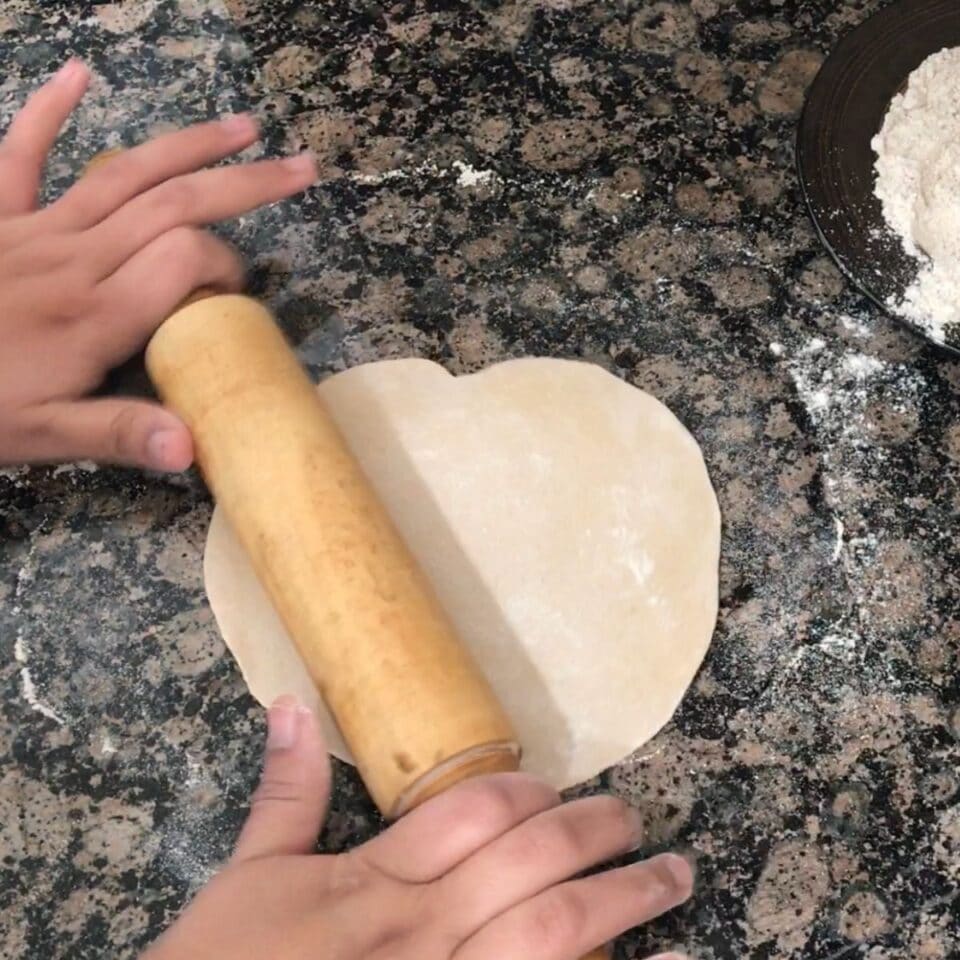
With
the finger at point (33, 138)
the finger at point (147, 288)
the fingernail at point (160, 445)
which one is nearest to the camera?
the fingernail at point (160, 445)

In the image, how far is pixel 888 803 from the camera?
124 cm

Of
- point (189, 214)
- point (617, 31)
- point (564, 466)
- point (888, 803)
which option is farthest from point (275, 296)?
point (888, 803)

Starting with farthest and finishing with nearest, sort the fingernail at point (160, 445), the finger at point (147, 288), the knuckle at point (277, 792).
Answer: the finger at point (147, 288) → the fingernail at point (160, 445) → the knuckle at point (277, 792)

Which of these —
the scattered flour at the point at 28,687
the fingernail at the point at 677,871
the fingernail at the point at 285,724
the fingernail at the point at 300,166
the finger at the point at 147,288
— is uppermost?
the fingernail at the point at 300,166

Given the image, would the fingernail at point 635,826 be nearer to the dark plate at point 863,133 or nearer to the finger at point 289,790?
the finger at point 289,790

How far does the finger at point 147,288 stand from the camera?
1.32m

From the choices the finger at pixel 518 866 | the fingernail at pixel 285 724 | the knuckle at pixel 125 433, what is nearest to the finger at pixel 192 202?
the knuckle at pixel 125 433

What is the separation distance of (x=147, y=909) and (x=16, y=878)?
158mm

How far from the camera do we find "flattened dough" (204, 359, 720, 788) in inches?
49.4

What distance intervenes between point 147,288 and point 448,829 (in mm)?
757

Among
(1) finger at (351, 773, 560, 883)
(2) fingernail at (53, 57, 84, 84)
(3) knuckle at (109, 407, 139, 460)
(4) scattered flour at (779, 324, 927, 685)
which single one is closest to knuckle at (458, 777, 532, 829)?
(1) finger at (351, 773, 560, 883)

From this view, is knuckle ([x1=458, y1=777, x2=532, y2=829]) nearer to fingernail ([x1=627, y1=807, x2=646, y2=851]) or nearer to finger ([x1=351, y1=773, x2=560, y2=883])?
finger ([x1=351, y1=773, x2=560, y2=883])

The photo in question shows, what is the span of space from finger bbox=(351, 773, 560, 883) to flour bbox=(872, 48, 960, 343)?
2.87 feet

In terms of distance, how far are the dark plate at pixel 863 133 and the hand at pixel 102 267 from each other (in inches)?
29.5
